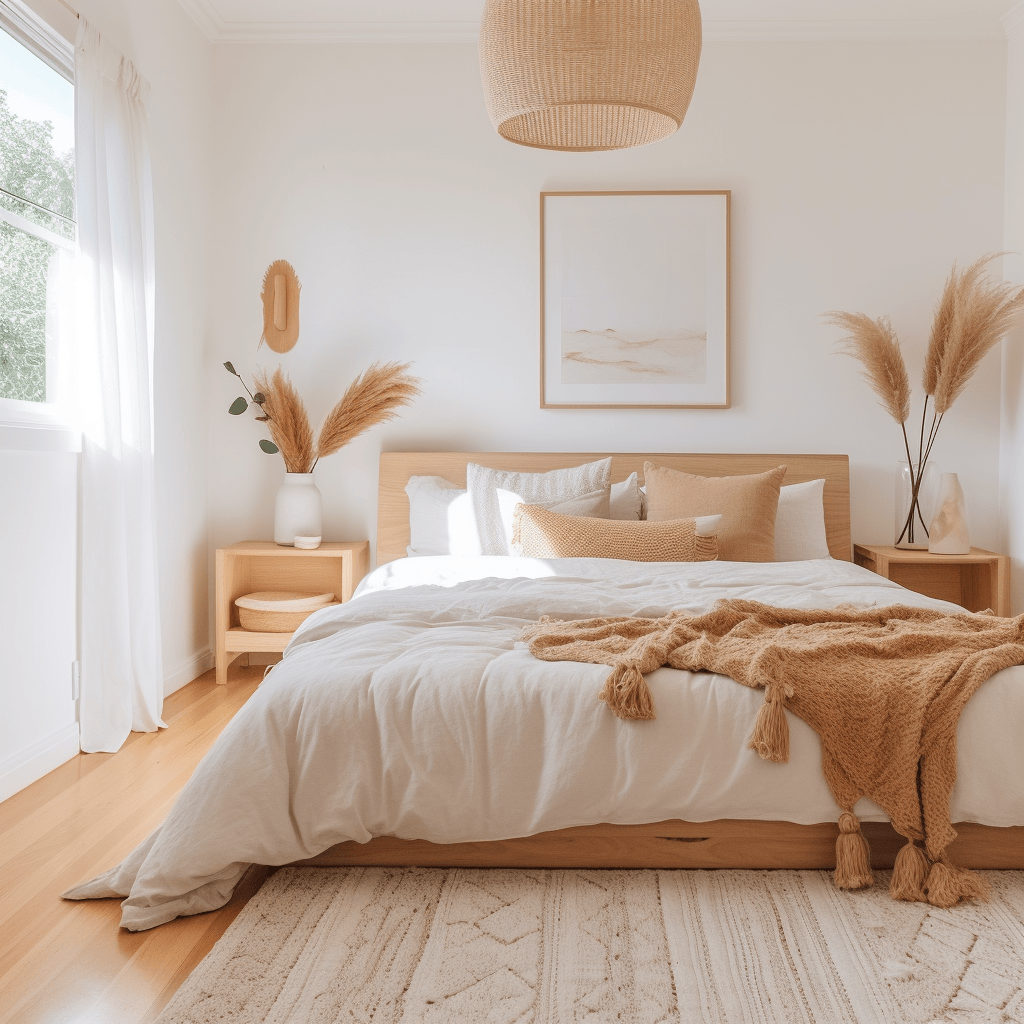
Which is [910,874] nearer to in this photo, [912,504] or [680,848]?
[680,848]

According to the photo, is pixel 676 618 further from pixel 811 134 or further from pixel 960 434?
pixel 811 134

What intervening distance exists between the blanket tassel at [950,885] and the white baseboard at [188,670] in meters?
2.82

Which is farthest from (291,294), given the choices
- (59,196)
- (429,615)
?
(429,615)

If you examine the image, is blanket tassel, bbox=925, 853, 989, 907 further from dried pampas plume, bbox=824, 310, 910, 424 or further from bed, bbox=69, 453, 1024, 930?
dried pampas plume, bbox=824, 310, 910, 424

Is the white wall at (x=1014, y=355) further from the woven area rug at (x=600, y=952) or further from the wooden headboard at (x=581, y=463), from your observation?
the woven area rug at (x=600, y=952)

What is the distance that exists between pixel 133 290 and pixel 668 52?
6.50 ft

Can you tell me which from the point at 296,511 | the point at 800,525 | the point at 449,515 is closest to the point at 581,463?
the point at 449,515

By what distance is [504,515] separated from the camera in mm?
3545

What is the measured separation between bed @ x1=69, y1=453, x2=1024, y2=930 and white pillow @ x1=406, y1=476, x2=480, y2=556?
5.52ft

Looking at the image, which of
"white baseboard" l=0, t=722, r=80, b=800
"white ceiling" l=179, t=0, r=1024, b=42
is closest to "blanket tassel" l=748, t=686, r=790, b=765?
"white baseboard" l=0, t=722, r=80, b=800

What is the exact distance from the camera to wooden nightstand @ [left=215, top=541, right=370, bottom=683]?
12.3 ft

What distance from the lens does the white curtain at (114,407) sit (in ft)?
9.42

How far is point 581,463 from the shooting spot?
156 inches

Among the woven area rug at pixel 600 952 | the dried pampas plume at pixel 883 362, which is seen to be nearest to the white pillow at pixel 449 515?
the dried pampas plume at pixel 883 362
